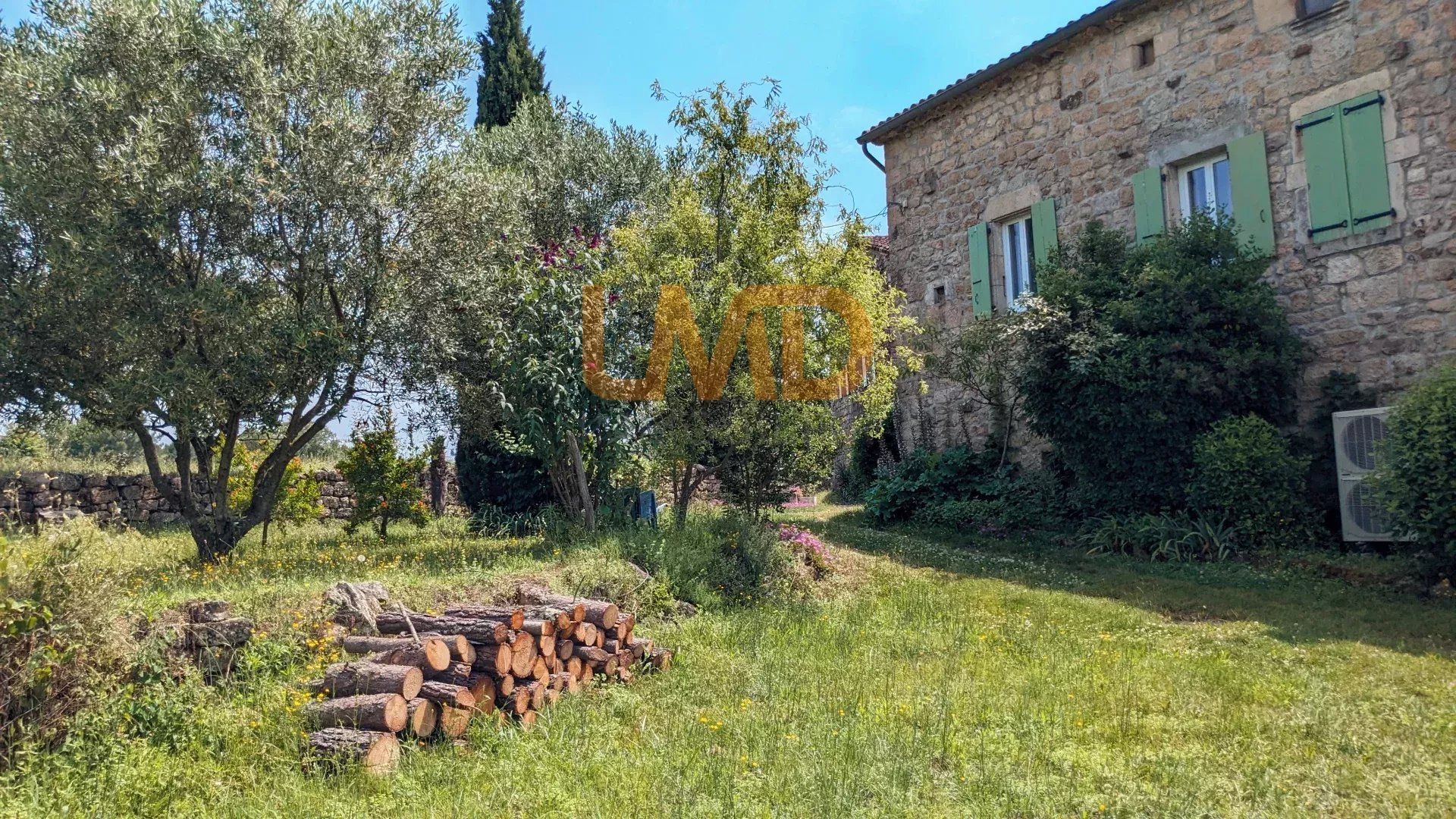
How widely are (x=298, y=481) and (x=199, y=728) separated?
8.95m

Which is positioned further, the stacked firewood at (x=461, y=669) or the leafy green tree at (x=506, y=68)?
the leafy green tree at (x=506, y=68)

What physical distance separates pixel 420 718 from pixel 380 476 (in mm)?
7729

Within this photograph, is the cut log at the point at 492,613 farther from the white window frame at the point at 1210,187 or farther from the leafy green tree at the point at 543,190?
the white window frame at the point at 1210,187

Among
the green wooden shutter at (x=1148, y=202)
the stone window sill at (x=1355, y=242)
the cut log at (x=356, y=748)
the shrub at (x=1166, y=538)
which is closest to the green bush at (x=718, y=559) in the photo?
the cut log at (x=356, y=748)

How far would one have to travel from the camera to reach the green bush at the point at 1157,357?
9.45m

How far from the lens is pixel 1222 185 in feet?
35.4

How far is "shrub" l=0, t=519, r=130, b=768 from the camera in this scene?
4383 mm

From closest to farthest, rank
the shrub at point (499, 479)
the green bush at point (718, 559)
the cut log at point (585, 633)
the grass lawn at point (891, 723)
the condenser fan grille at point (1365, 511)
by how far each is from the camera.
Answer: the grass lawn at point (891, 723) < the cut log at point (585, 633) < the green bush at point (718, 559) < the condenser fan grille at point (1365, 511) < the shrub at point (499, 479)

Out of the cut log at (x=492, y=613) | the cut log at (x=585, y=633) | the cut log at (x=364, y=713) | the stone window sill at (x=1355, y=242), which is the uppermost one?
the stone window sill at (x=1355, y=242)

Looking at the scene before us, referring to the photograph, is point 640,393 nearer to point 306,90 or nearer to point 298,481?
point 306,90

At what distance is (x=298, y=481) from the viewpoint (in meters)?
12.9

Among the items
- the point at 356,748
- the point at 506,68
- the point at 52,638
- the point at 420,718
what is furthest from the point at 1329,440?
the point at 506,68

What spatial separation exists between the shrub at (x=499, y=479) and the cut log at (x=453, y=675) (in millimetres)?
6221

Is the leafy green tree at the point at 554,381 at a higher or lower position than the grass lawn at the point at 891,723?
higher
